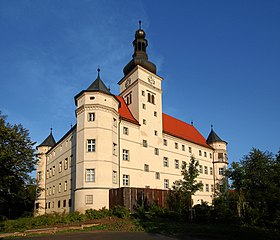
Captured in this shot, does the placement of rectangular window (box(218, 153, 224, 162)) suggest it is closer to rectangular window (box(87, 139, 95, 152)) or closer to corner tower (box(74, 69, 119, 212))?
corner tower (box(74, 69, 119, 212))

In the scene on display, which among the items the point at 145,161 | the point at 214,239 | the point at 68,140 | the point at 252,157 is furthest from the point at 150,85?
the point at 214,239

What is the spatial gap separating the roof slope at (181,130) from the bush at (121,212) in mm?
17966

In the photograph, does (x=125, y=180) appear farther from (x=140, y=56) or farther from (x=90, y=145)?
(x=140, y=56)

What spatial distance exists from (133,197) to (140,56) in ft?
71.6

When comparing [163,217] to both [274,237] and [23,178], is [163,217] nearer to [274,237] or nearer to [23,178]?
[274,237]

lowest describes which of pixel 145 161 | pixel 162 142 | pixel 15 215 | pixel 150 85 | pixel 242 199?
pixel 15 215

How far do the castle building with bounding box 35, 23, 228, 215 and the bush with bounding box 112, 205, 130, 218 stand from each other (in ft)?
10.5

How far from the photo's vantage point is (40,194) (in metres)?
50.4

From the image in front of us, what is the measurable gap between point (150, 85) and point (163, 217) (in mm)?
20900

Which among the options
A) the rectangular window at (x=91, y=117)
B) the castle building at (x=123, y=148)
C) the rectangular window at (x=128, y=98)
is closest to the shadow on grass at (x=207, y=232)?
the castle building at (x=123, y=148)

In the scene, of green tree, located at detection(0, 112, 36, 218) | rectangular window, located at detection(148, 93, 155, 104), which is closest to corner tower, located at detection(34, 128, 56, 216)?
green tree, located at detection(0, 112, 36, 218)

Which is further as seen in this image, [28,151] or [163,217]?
[28,151]

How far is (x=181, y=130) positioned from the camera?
51.3 meters

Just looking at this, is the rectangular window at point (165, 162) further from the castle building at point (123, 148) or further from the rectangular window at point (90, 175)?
the rectangular window at point (90, 175)
